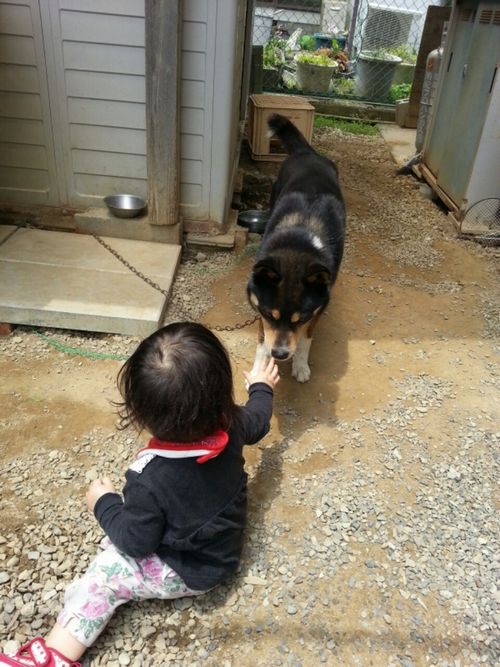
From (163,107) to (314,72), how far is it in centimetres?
738

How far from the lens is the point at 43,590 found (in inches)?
77.5

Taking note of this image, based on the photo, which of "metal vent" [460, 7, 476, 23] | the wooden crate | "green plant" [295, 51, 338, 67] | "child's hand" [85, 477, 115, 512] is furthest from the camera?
"green plant" [295, 51, 338, 67]

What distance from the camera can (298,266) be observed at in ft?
9.02

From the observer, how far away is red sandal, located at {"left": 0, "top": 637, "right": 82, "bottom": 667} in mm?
1646

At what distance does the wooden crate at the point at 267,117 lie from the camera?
22.0 feet

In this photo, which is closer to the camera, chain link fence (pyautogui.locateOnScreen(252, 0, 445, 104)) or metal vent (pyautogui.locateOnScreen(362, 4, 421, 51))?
chain link fence (pyautogui.locateOnScreen(252, 0, 445, 104))

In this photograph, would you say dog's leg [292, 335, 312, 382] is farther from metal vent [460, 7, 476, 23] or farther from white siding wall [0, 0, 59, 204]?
metal vent [460, 7, 476, 23]

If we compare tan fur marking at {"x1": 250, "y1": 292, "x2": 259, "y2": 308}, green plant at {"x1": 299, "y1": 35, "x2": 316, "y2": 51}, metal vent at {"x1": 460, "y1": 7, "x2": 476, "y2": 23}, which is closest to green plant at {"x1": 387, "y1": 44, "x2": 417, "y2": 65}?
green plant at {"x1": 299, "y1": 35, "x2": 316, "y2": 51}

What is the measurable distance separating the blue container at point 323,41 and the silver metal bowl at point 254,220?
903 cm

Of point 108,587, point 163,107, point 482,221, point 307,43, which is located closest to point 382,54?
point 307,43

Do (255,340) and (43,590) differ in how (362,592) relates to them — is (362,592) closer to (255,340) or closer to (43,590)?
(43,590)

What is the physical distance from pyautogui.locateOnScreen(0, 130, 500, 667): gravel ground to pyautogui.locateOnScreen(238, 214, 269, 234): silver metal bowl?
3.19 ft

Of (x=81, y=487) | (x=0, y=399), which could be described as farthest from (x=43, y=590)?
(x=0, y=399)

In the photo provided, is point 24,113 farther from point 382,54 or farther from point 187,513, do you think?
point 382,54
